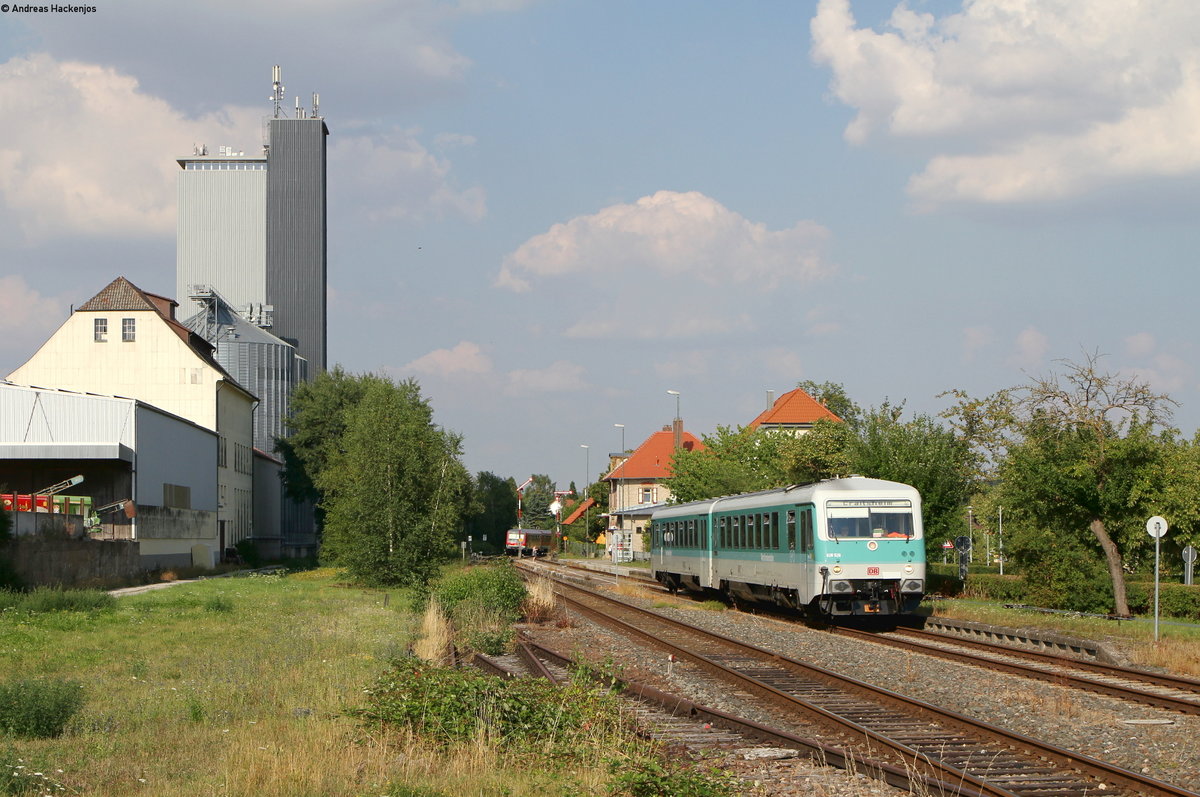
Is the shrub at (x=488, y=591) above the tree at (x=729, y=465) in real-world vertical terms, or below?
below

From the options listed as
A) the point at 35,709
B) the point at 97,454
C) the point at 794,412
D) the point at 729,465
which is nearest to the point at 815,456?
the point at 729,465

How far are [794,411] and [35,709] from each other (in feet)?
286

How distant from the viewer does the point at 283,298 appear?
140m

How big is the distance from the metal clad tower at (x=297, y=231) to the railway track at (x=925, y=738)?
128m

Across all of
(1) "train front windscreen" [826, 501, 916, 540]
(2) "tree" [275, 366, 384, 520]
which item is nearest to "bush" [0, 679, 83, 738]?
(1) "train front windscreen" [826, 501, 916, 540]

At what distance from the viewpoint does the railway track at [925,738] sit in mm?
8742

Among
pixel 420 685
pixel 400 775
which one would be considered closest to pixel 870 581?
pixel 420 685

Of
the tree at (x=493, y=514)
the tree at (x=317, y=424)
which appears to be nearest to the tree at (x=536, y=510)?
the tree at (x=493, y=514)

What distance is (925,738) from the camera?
1061 cm

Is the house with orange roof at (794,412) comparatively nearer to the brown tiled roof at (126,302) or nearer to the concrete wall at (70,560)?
the brown tiled roof at (126,302)

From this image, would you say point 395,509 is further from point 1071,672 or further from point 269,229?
point 269,229

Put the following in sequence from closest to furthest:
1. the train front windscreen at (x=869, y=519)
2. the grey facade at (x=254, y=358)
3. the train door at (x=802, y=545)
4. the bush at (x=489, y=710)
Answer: the bush at (x=489, y=710), the train front windscreen at (x=869, y=519), the train door at (x=802, y=545), the grey facade at (x=254, y=358)

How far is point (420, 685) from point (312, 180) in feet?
457

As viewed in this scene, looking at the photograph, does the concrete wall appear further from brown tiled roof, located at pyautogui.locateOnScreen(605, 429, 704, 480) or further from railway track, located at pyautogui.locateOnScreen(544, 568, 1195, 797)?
brown tiled roof, located at pyautogui.locateOnScreen(605, 429, 704, 480)
